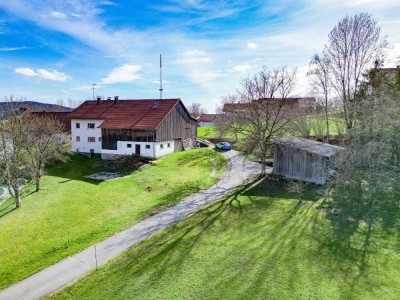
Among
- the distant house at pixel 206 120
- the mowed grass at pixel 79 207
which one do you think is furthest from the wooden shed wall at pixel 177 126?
the distant house at pixel 206 120

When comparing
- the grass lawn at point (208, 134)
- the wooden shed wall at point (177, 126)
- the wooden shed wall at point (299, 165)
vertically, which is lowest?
the wooden shed wall at point (299, 165)

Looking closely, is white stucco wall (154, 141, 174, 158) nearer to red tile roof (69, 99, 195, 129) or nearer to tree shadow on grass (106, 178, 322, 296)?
red tile roof (69, 99, 195, 129)

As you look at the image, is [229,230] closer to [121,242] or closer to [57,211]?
[121,242]

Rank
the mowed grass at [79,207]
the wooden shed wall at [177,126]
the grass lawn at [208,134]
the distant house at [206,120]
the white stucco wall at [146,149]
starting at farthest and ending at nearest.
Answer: the distant house at [206,120]
the grass lawn at [208,134]
the wooden shed wall at [177,126]
the white stucco wall at [146,149]
the mowed grass at [79,207]

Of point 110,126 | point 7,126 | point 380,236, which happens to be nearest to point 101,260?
point 380,236

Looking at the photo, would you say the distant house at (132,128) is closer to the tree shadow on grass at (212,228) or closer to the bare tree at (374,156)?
the tree shadow on grass at (212,228)

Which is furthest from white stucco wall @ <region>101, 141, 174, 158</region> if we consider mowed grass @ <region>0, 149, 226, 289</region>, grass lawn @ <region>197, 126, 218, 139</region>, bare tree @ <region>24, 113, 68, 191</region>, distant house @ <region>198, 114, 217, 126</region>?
distant house @ <region>198, 114, 217, 126</region>
